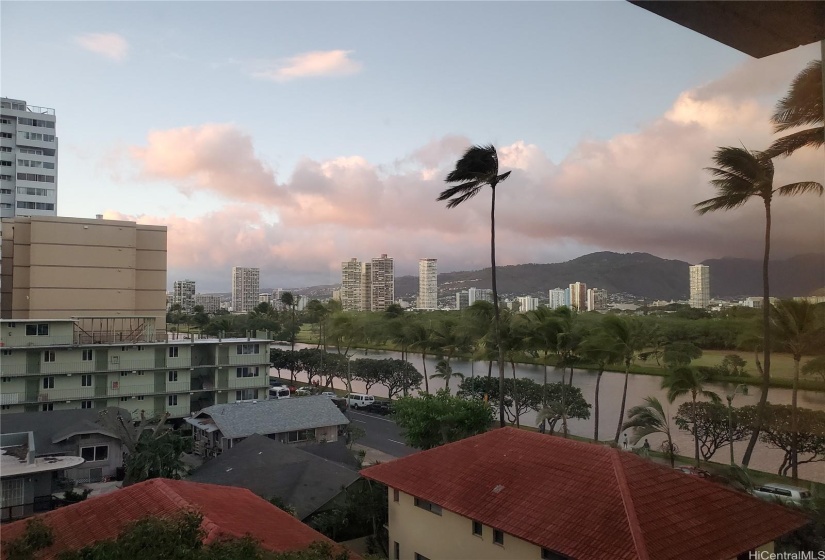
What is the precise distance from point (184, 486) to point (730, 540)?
8088mm

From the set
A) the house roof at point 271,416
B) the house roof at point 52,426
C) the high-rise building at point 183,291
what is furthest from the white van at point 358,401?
the high-rise building at point 183,291

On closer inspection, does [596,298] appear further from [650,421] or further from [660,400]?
[650,421]

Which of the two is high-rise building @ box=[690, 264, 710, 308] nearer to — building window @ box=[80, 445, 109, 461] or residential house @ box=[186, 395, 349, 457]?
residential house @ box=[186, 395, 349, 457]

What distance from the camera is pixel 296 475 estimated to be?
1327 cm

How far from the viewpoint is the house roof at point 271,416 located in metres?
20.4

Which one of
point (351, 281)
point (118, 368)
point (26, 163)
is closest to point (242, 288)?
point (351, 281)

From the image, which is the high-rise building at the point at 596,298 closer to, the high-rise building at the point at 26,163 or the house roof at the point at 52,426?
the house roof at the point at 52,426

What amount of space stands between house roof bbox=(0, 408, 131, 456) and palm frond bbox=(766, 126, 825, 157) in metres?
19.6

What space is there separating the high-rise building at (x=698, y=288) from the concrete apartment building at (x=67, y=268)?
91.0 feet

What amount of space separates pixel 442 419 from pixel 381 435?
11.2m

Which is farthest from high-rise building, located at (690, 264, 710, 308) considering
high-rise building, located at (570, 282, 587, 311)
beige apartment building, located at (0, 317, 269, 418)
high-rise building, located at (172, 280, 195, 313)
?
high-rise building, located at (172, 280, 195, 313)

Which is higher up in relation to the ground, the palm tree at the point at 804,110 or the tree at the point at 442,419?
the palm tree at the point at 804,110

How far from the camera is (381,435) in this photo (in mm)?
24875

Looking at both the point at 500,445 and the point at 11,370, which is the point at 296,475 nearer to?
the point at 500,445
